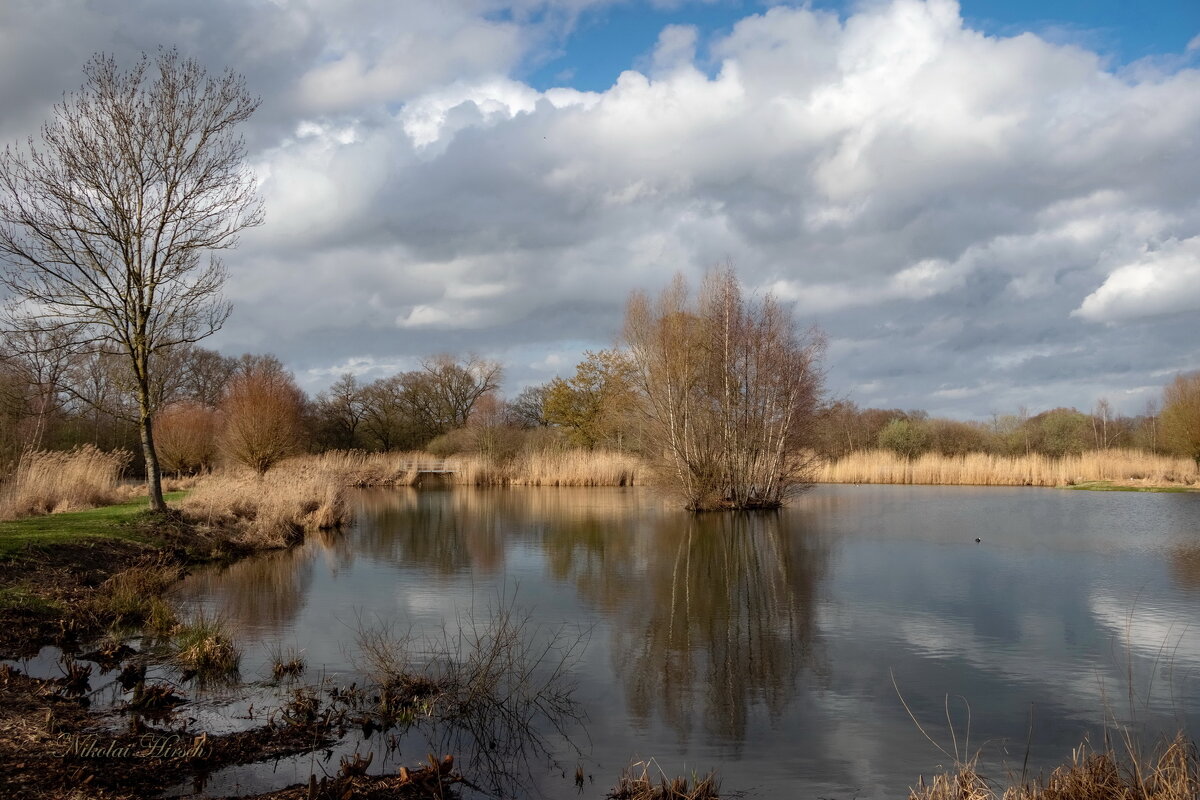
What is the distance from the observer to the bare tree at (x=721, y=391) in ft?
72.9

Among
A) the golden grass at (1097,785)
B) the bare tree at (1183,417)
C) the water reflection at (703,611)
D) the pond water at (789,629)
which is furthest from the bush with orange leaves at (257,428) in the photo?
the bare tree at (1183,417)

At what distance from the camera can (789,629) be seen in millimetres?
8719

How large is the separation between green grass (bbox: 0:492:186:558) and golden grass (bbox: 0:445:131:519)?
2.21ft

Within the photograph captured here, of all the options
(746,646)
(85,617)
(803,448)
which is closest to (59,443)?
(85,617)

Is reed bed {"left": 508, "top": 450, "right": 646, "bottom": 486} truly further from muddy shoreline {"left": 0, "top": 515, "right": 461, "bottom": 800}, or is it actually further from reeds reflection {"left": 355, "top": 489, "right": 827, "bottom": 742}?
muddy shoreline {"left": 0, "top": 515, "right": 461, "bottom": 800}

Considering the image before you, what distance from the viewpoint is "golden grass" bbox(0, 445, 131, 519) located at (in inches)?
564

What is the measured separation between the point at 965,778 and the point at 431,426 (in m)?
47.9

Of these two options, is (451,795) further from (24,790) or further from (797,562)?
(797,562)

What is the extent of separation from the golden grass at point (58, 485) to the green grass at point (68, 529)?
Answer: 67 centimetres

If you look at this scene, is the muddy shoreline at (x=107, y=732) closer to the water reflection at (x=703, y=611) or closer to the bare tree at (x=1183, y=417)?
the water reflection at (x=703, y=611)

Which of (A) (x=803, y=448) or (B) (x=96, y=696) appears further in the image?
(A) (x=803, y=448)

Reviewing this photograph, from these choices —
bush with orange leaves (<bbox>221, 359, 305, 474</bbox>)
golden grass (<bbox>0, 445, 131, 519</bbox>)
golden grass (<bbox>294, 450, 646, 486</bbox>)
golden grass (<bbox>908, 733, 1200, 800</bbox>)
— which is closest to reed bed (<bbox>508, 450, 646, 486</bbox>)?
golden grass (<bbox>294, 450, 646, 486</bbox>)

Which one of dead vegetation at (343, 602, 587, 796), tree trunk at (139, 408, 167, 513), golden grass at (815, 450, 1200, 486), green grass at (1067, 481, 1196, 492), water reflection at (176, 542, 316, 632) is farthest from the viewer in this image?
golden grass at (815, 450, 1200, 486)

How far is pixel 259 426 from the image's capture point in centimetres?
2517
